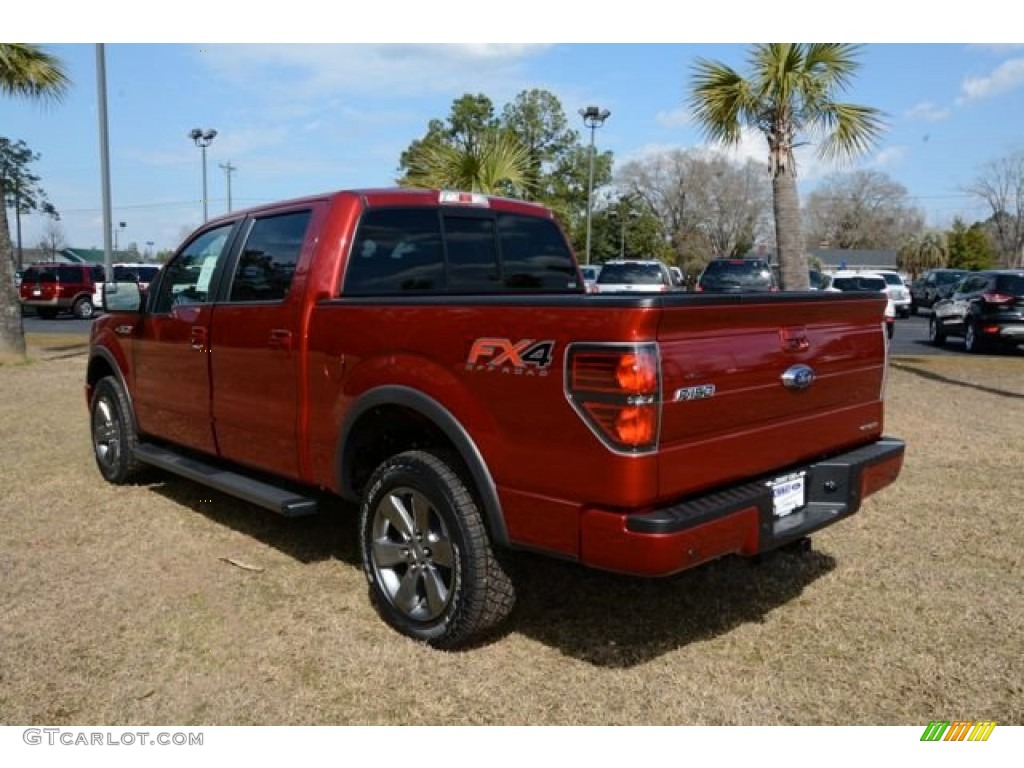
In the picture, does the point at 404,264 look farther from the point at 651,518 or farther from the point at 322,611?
the point at 651,518

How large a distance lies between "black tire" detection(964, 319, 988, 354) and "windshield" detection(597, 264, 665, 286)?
604 centimetres

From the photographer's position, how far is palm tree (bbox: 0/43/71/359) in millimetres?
13641

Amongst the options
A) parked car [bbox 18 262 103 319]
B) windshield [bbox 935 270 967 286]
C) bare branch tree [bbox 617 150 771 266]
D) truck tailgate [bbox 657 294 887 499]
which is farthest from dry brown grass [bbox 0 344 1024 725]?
bare branch tree [bbox 617 150 771 266]

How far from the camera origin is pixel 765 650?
11.7 ft

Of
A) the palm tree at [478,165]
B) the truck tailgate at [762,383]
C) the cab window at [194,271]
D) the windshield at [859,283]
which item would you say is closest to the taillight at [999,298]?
the palm tree at [478,165]

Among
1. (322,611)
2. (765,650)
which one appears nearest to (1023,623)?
(765,650)

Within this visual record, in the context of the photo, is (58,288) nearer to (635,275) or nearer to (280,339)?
(635,275)

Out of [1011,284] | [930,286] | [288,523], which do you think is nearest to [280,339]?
[288,523]

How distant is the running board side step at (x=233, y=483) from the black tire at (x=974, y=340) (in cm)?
1530

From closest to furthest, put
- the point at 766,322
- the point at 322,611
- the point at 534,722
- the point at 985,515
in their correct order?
the point at 534,722 → the point at 766,322 → the point at 322,611 → the point at 985,515

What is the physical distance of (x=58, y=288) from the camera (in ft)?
91.8

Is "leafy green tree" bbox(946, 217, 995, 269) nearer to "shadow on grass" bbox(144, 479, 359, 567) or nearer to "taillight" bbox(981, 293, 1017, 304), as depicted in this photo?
"taillight" bbox(981, 293, 1017, 304)

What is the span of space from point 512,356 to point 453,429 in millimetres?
421

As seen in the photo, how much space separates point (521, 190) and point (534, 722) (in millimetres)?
12006
